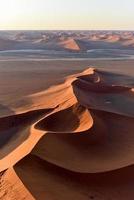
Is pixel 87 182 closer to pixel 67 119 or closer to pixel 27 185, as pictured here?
pixel 27 185

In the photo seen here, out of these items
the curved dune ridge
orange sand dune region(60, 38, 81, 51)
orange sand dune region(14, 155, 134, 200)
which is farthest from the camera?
orange sand dune region(60, 38, 81, 51)

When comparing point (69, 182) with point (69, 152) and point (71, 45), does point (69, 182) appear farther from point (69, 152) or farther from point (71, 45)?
point (71, 45)

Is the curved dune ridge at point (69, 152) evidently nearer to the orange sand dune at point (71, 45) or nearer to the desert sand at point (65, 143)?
the desert sand at point (65, 143)

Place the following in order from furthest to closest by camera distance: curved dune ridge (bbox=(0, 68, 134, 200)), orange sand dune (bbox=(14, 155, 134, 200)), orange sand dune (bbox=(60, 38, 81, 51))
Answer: orange sand dune (bbox=(60, 38, 81, 51))
curved dune ridge (bbox=(0, 68, 134, 200))
orange sand dune (bbox=(14, 155, 134, 200))

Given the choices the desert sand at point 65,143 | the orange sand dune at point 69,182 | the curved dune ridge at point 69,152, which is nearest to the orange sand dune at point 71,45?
the desert sand at point 65,143

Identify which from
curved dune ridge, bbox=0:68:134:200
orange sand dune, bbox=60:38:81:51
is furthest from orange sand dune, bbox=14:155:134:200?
orange sand dune, bbox=60:38:81:51

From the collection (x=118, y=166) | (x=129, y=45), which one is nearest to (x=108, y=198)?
(x=118, y=166)

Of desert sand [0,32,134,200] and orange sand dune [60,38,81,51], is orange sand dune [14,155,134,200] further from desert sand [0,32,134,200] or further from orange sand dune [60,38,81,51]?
orange sand dune [60,38,81,51]

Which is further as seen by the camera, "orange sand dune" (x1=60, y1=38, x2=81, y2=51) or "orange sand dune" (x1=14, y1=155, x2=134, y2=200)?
"orange sand dune" (x1=60, y1=38, x2=81, y2=51)

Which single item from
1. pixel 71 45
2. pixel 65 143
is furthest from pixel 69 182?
pixel 71 45
